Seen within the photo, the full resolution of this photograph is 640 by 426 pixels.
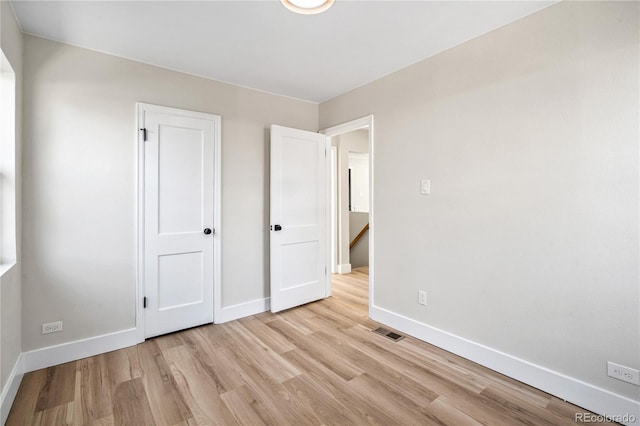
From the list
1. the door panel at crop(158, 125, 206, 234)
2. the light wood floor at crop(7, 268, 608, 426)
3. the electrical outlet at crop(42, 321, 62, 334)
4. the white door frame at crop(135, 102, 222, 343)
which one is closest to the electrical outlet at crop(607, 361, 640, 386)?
the light wood floor at crop(7, 268, 608, 426)

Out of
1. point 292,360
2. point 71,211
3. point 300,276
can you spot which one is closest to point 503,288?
point 292,360

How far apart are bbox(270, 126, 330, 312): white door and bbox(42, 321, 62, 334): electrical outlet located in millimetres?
1800

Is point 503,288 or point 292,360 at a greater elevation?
point 503,288

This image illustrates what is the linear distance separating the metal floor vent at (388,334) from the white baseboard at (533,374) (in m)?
0.09

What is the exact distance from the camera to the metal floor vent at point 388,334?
2.73 metres

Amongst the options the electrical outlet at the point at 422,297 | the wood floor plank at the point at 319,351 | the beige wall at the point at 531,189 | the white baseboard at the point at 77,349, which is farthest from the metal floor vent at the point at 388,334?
the white baseboard at the point at 77,349


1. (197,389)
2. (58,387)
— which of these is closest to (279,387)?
(197,389)

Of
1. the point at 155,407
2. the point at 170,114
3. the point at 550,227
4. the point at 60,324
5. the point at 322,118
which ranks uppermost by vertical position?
the point at 322,118

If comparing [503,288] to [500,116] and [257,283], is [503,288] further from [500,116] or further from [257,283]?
[257,283]

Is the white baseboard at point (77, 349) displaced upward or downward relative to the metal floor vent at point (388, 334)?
upward

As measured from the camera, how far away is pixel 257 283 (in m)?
3.38

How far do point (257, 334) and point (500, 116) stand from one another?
2.76 m

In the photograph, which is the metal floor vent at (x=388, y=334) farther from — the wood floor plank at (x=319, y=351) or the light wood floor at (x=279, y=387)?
the wood floor plank at (x=319, y=351)

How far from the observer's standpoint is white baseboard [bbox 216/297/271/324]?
311 cm
